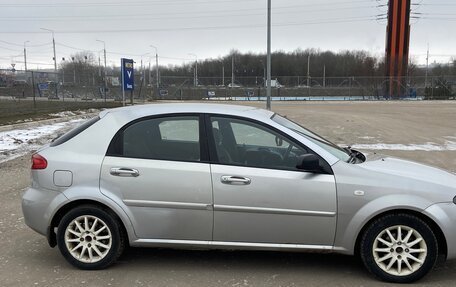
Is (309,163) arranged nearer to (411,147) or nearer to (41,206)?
(41,206)

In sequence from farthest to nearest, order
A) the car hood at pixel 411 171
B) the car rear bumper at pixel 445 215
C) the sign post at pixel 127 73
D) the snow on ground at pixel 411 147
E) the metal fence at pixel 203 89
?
the metal fence at pixel 203 89 → the sign post at pixel 127 73 → the snow on ground at pixel 411 147 → the car hood at pixel 411 171 → the car rear bumper at pixel 445 215

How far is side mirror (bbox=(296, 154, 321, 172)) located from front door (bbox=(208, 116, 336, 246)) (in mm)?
52

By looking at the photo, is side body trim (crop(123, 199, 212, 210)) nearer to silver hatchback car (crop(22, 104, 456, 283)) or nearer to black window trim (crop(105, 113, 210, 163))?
silver hatchback car (crop(22, 104, 456, 283))

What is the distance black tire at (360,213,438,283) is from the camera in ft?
12.4

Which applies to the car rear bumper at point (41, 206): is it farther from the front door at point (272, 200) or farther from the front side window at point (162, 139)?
the front door at point (272, 200)

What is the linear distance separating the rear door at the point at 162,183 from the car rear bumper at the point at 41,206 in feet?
1.53

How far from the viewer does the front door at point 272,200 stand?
3.81 metres

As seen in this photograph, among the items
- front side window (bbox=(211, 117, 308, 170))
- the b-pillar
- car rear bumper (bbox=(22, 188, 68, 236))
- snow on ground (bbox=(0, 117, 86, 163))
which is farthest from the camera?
the b-pillar

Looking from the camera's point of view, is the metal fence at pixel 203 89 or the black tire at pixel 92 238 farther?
the metal fence at pixel 203 89

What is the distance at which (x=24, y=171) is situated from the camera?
8.78 metres

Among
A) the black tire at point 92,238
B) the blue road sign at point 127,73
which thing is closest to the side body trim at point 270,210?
the black tire at point 92,238

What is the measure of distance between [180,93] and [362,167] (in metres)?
52.1

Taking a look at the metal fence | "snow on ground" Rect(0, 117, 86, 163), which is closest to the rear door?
"snow on ground" Rect(0, 117, 86, 163)

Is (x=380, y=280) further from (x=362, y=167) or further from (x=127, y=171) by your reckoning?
(x=127, y=171)
